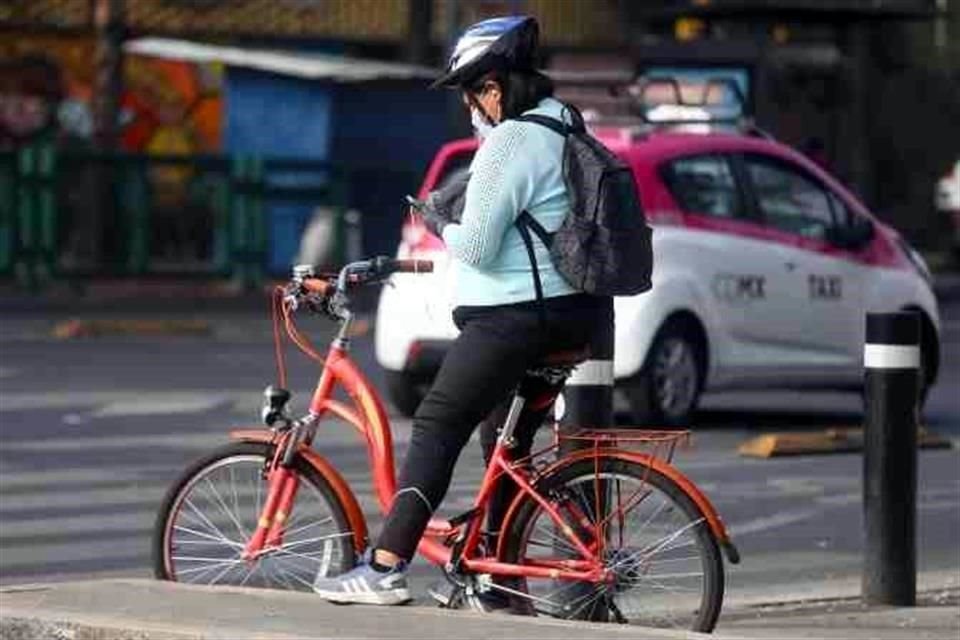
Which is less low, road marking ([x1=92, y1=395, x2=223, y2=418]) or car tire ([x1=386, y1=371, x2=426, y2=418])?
car tire ([x1=386, y1=371, x2=426, y2=418])

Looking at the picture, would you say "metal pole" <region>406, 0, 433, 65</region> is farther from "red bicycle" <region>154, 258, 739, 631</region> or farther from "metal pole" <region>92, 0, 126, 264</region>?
"red bicycle" <region>154, 258, 739, 631</region>

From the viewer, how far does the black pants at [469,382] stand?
752 centimetres

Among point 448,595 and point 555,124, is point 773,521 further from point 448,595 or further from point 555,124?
point 555,124

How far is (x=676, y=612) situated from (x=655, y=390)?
726 centimetres

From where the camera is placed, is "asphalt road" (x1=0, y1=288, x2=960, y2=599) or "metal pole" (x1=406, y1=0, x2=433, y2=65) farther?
"metal pole" (x1=406, y1=0, x2=433, y2=65)

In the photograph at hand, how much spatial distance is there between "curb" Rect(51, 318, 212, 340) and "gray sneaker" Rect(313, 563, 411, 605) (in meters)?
16.4

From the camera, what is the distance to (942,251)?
40375 mm

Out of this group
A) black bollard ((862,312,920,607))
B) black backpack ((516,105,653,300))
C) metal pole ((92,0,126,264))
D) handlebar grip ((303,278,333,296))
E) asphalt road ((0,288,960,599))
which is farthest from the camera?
metal pole ((92,0,126,264))

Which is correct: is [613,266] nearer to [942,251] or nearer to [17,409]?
[17,409]

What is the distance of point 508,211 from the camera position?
748 cm

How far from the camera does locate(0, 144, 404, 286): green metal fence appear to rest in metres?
28.5

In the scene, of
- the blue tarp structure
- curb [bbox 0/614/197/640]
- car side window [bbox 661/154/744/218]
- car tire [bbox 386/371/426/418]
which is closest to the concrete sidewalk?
curb [bbox 0/614/197/640]

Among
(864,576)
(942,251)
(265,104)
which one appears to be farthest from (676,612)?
(942,251)

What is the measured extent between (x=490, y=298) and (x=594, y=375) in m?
1.40
